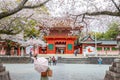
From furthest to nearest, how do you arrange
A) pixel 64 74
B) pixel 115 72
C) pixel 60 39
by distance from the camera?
pixel 60 39, pixel 64 74, pixel 115 72

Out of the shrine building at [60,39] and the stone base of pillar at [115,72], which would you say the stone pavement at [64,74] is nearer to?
the stone base of pillar at [115,72]

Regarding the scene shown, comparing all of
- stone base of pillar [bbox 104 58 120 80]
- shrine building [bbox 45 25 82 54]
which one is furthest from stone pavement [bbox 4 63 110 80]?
shrine building [bbox 45 25 82 54]

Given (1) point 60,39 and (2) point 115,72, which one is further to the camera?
(1) point 60,39

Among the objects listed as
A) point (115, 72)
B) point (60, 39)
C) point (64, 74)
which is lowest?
point (64, 74)

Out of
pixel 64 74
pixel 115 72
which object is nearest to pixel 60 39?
pixel 64 74

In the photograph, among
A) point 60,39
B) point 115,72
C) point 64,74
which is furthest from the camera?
point 60,39

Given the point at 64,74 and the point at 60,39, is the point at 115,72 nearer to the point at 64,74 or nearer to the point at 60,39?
the point at 64,74

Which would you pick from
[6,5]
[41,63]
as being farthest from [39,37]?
[41,63]

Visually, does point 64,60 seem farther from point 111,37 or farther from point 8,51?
point 111,37

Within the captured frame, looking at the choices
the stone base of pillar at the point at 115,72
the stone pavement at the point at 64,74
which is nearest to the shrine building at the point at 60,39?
the stone pavement at the point at 64,74

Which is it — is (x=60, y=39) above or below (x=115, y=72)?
above

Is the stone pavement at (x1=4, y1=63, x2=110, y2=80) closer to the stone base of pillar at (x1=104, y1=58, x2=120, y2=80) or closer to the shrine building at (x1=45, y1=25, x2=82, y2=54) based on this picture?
Answer: the stone base of pillar at (x1=104, y1=58, x2=120, y2=80)

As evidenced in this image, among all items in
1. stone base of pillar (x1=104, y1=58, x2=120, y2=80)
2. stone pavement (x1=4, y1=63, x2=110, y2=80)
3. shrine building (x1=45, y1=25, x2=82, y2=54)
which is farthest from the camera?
shrine building (x1=45, y1=25, x2=82, y2=54)

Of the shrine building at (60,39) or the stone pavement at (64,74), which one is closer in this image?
the stone pavement at (64,74)
